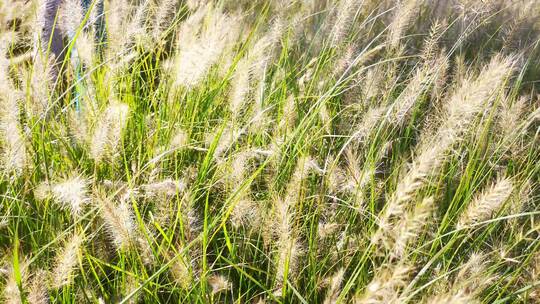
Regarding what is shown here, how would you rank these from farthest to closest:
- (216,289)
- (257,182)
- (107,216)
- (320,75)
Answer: (320,75)
(257,182)
(216,289)
(107,216)

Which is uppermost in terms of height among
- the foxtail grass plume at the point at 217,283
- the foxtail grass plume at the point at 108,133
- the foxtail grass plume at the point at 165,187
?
the foxtail grass plume at the point at 108,133

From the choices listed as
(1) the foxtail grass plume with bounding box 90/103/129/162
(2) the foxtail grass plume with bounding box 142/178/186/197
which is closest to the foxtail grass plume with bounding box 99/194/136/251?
(2) the foxtail grass plume with bounding box 142/178/186/197

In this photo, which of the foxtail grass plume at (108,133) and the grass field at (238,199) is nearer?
the grass field at (238,199)

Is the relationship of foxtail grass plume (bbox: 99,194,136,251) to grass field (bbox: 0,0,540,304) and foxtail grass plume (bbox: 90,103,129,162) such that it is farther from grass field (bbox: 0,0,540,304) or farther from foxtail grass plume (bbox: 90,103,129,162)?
foxtail grass plume (bbox: 90,103,129,162)

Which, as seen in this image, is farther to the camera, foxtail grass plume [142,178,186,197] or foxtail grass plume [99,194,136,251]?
foxtail grass plume [142,178,186,197]

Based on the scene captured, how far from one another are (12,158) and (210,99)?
77 cm

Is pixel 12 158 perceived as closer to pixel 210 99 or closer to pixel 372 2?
pixel 210 99

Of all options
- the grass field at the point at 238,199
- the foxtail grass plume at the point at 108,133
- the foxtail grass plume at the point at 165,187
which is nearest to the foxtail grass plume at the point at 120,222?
the grass field at the point at 238,199

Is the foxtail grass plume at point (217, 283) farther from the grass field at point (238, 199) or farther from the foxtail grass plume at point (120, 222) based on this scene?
the foxtail grass plume at point (120, 222)

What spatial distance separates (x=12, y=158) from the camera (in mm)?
1412

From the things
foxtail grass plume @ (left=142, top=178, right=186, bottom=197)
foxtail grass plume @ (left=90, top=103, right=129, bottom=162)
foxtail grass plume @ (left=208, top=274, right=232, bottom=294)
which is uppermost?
foxtail grass plume @ (left=90, top=103, right=129, bottom=162)

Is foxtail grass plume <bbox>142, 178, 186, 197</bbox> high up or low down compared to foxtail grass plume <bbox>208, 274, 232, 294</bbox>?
up

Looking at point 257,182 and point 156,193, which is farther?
point 257,182

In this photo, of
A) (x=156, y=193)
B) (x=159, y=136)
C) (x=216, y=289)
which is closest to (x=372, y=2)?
(x=159, y=136)
